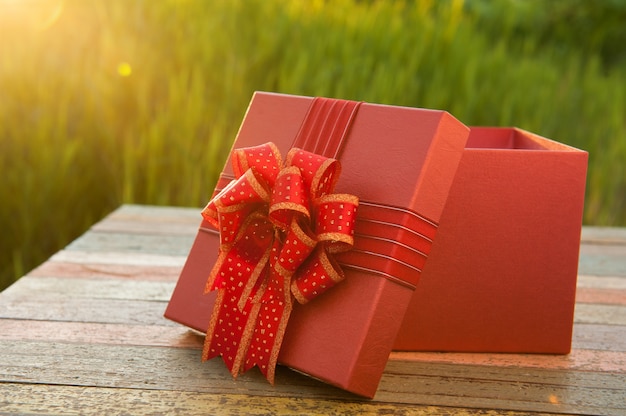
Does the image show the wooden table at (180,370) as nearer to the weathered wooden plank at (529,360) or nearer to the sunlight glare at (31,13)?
the weathered wooden plank at (529,360)

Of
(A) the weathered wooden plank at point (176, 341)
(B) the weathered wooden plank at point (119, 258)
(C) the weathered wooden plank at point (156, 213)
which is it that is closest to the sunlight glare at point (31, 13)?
(C) the weathered wooden plank at point (156, 213)

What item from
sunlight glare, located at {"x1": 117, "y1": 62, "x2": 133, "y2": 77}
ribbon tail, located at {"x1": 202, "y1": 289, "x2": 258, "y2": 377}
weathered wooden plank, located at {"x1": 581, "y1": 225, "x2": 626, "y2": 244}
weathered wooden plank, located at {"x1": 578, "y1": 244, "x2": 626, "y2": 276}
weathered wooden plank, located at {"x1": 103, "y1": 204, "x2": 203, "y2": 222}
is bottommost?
weathered wooden plank, located at {"x1": 103, "y1": 204, "x2": 203, "y2": 222}

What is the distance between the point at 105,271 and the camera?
1.41 meters

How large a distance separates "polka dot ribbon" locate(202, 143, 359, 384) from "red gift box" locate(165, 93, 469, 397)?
24mm

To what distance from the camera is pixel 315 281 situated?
899mm

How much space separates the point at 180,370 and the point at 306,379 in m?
0.16

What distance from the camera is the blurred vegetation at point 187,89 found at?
6.67 feet

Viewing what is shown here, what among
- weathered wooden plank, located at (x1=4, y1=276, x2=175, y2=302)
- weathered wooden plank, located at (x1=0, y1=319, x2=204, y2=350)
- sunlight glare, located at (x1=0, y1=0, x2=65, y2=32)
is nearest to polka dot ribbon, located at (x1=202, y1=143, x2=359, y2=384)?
weathered wooden plank, located at (x1=0, y1=319, x2=204, y2=350)

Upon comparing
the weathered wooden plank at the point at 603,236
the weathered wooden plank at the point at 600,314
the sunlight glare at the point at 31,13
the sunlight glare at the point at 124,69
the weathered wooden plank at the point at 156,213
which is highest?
the sunlight glare at the point at 31,13

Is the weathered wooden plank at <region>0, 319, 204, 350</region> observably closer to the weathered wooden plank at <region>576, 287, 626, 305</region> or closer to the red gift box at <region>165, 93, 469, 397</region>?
the red gift box at <region>165, 93, 469, 397</region>

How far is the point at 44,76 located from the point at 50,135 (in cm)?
21

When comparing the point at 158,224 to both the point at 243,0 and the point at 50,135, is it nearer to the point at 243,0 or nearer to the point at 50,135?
the point at 50,135

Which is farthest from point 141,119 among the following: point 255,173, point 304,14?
point 255,173

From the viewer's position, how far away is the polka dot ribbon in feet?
2.95
